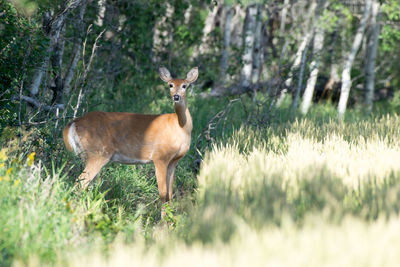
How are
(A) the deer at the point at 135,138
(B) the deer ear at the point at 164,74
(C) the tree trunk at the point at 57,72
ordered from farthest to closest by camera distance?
(C) the tree trunk at the point at 57,72 → (B) the deer ear at the point at 164,74 → (A) the deer at the point at 135,138

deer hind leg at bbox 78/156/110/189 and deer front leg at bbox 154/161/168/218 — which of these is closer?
deer hind leg at bbox 78/156/110/189

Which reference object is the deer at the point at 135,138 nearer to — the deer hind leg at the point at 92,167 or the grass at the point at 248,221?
the deer hind leg at the point at 92,167

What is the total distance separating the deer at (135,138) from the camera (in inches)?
242

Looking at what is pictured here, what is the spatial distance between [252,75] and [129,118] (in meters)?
9.33

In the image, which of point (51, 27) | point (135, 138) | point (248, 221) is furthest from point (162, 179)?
point (51, 27)

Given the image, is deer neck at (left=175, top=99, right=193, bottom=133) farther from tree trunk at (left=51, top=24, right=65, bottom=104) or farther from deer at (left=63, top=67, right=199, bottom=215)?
tree trunk at (left=51, top=24, right=65, bottom=104)

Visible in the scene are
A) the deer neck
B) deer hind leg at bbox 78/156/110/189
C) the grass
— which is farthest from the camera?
the deer neck

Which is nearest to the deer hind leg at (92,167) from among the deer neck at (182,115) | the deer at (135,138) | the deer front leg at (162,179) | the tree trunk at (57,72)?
the deer at (135,138)

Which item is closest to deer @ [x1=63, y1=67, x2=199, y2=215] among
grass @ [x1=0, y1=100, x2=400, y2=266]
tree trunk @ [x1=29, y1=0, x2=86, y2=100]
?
grass @ [x1=0, y1=100, x2=400, y2=266]

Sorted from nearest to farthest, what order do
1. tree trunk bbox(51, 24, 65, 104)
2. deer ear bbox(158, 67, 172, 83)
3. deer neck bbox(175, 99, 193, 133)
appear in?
deer neck bbox(175, 99, 193, 133) → deer ear bbox(158, 67, 172, 83) → tree trunk bbox(51, 24, 65, 104)

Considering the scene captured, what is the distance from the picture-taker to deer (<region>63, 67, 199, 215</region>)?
6.14 meters

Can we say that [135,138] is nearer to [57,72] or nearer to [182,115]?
[182,115]

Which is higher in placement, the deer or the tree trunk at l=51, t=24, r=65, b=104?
the tree trunk at l=51, t=24, r=65, b=104

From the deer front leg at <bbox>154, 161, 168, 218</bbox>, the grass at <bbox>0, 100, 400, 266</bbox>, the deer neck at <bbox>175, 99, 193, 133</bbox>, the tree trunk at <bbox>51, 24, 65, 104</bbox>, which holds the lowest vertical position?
the deer front leg at <bbox>154, 161, 168, 218</bbox>
